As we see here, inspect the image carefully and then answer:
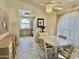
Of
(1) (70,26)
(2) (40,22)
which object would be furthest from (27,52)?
(2) (40,22)

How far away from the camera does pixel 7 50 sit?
11.4 ft

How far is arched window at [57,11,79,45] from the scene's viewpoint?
288 inches

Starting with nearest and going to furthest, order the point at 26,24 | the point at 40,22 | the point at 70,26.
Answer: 1. the point at 70,26
2. the point at 40,22
3. the point at 26,24

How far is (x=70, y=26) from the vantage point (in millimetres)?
8461

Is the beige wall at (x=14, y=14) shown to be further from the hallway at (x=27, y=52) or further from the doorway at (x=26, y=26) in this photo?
the doorway at (x=26, y=26)

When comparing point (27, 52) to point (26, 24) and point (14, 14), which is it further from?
point (26, 24)

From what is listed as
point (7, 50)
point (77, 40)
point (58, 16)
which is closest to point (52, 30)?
point (58, 16)

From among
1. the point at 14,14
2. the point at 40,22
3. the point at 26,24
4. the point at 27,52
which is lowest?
the point at 27,52

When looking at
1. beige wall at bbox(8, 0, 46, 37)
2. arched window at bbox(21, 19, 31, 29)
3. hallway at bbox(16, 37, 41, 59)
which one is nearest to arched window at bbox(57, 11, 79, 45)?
hallway at bbox(16, 37, 41, 59)

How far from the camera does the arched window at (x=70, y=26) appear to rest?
7320 mm

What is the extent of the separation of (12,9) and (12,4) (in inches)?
13.8

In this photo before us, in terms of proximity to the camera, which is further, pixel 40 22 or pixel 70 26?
pixel 40 22

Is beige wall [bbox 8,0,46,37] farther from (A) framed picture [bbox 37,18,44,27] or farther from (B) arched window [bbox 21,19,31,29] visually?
(B) arched window [bbox 21,19,31,29]

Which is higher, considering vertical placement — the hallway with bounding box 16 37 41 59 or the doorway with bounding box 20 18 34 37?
the doorway with bounding box 20 18 34 37
